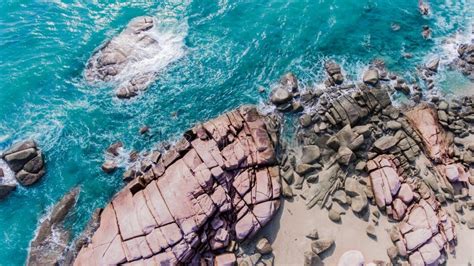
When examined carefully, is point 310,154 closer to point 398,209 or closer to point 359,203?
point 359,203

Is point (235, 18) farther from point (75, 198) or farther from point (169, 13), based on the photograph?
point (75, 198)

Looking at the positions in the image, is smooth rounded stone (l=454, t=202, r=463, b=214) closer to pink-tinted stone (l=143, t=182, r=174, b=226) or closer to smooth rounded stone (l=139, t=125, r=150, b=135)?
pink-tinted stone (l=143, t=182, r=174, b=226)

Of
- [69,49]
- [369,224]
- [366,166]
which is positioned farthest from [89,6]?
[369,224]

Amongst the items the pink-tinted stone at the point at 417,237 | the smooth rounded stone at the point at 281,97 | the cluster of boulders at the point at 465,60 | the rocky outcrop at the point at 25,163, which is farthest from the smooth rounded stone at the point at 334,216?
the rocky outcrop at the point at 25,163

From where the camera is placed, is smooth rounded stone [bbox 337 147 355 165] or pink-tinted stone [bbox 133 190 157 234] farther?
smooth rounded stone [bbox 337 147 355 165]

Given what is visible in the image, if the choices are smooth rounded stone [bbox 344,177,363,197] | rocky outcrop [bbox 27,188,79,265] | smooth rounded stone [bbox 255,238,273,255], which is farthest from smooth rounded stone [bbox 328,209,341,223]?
rocky outcrop [bbox 27,188,79,265]
